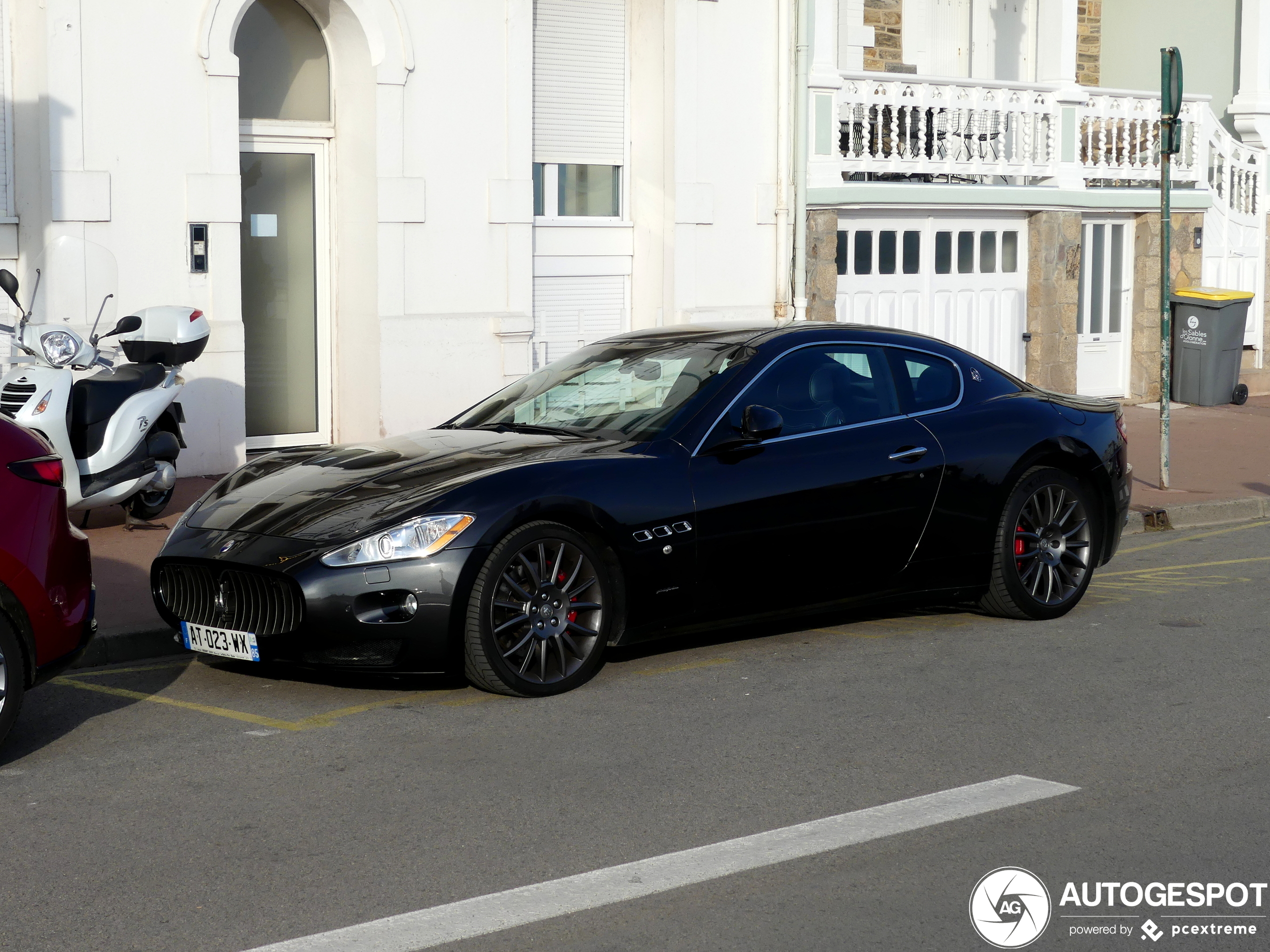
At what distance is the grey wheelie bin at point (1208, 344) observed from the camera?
18250 mm

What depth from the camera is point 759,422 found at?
6941 mm

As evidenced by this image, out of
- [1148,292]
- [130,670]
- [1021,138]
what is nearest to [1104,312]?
[1148,292]

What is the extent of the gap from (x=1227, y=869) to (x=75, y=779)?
3.59 metres

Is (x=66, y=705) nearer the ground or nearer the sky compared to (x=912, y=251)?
nearer the ground

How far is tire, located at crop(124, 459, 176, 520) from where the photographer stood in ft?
33.3

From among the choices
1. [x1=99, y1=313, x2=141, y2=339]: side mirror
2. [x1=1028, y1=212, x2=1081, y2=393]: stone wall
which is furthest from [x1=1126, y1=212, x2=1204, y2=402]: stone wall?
[x1=99, y1=313, x2=141, y2=339]: side mirror

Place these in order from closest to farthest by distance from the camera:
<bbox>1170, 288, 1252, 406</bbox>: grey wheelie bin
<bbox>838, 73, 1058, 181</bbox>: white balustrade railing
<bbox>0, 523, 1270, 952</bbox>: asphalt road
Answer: <bbox>0, 523, 1270, 952</bbox>: asphalt road → <bbox>838, 73, 1058, 181</bbox>: white balustrade railing → <bbox>1170, 288, 1252, 406</bbox>: grey wheelie bin

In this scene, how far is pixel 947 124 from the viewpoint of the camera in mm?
17031

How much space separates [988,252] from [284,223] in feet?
26.7

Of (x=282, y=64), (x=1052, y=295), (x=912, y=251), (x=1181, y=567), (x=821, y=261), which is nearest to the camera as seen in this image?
(x=1181, y=567)

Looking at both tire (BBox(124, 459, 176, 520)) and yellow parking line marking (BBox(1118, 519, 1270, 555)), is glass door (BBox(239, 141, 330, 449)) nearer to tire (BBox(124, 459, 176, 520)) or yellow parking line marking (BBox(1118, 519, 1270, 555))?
tire (BBox(124, 459, 176, 520))

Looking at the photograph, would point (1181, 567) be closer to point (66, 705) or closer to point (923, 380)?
point (923, 380)

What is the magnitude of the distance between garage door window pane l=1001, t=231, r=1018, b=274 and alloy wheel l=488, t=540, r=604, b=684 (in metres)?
12.5

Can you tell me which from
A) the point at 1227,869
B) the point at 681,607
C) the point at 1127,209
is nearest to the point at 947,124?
the point at 1127,209
